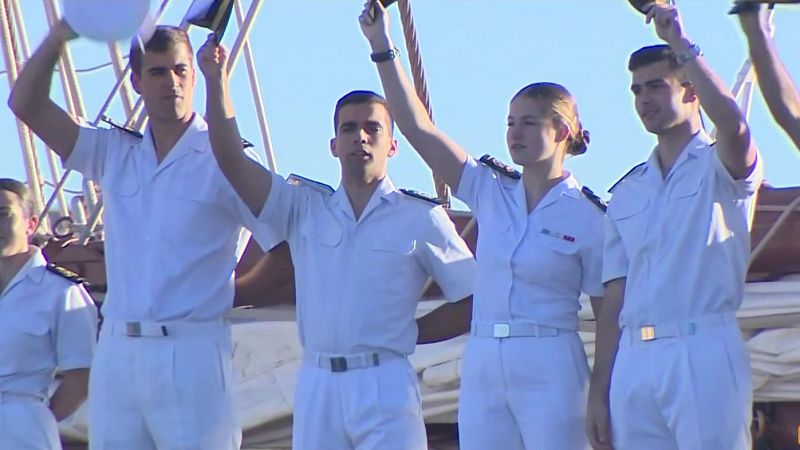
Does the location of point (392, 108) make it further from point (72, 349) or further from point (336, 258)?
point (72, 349)

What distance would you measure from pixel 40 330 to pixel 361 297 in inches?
47.6

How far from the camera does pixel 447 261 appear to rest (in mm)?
4750

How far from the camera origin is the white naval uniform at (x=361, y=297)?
4555 millimetres

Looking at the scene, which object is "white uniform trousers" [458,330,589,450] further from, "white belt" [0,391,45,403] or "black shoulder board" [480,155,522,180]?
"white belt" [0,391,45,403]

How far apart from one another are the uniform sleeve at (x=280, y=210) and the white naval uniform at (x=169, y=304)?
45mm

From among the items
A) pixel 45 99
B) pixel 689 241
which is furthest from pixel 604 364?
pixel 45 99

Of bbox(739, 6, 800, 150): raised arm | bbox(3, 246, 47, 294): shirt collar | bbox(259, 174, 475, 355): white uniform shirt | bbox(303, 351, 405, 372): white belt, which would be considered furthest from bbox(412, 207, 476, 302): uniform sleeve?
bbox(3, 246, 47, 294): shirt collar

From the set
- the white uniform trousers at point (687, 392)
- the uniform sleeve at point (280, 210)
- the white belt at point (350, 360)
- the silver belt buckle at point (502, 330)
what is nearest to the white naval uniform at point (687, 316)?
the white uniform trousers at point (687, 392)

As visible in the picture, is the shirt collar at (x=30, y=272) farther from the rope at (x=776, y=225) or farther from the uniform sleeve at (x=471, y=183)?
the rope at (x=776, y=225)

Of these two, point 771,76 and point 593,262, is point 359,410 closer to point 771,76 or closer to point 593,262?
point 593,262

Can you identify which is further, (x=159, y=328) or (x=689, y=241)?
(x=159, y=328)

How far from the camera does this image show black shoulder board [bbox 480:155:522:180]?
191 inches

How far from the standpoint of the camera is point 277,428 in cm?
629

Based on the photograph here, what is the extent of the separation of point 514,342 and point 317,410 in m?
0.55
